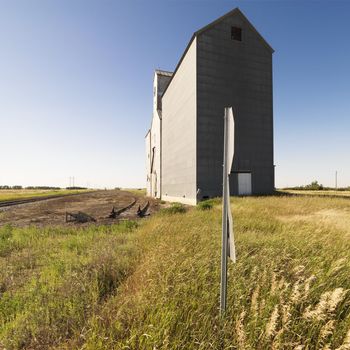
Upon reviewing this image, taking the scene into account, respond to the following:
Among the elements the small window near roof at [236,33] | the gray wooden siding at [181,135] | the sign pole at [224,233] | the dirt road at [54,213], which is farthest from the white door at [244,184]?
the sign pole at [224,233]

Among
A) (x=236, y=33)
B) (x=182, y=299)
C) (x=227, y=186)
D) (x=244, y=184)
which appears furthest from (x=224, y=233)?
(x=236, y=33)

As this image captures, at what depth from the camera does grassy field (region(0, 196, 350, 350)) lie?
247 centimetres

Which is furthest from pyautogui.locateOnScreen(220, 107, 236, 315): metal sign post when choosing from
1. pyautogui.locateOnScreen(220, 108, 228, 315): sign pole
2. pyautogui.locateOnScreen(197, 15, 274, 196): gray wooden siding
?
pyautogui.locateOnScreen(197, 15, 274, 196): gray wooden siding

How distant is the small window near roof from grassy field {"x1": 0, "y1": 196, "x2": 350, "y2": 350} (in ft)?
78.3

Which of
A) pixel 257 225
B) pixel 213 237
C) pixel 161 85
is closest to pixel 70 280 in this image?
pixel 213 237

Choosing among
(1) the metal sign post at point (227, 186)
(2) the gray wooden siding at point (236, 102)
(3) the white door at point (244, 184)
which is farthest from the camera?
(3) the white door at point (244, 184)

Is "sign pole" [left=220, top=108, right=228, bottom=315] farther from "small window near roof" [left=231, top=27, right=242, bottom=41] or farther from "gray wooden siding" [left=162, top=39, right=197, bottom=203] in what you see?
"small window near roof" [left=231, top=27, right=242, bottom=41]

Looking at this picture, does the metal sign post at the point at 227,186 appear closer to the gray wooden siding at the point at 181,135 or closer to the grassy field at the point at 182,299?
the grassy field at the point at 182,299

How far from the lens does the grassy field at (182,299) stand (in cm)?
247

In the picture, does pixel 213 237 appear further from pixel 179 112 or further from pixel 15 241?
pixel 179 112

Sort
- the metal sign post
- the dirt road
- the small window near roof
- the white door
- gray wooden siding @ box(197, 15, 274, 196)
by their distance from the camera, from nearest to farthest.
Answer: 1. the metal sign post
2. the dirt road
3. gray wooden siding @ box(197, 15, 274, 196)
4. the white door
5. the small window near roof

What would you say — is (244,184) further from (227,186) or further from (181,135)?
(227,186)

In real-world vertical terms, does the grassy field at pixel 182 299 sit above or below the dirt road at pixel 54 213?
above

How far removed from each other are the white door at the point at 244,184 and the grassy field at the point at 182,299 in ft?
56.1
